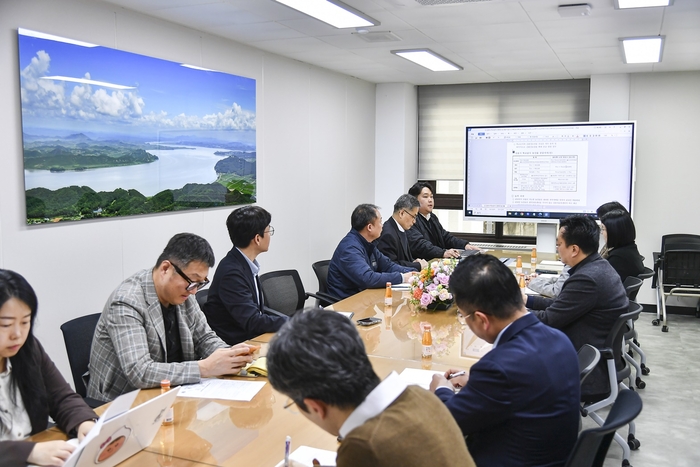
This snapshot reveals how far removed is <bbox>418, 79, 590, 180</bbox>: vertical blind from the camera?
818 cm

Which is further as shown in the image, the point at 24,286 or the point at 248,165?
the point at 248,165

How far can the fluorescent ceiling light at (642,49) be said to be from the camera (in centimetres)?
550

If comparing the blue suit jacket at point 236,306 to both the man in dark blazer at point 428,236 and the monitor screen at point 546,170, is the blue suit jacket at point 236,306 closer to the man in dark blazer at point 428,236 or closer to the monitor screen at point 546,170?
the man in dark blazer at point 428,236

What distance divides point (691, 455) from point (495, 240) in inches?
199

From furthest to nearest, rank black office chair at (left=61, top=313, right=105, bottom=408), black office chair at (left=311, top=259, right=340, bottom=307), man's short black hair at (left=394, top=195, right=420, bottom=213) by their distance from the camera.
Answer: man's short black hair at (left=394, top=195, right=420, bottom=213) → black office chair at (left=311, top=259, right=340, bottom=307) → black office chair at (left=61, top=313, right=105, bottom=408)

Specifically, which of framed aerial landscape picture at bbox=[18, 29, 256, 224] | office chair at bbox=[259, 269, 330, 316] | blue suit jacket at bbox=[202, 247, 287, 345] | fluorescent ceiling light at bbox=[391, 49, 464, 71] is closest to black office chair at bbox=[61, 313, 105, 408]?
blue suit jacket at bbox=[202, 247, 287, 345]

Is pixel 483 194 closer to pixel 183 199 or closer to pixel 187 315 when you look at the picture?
pixel 183 199

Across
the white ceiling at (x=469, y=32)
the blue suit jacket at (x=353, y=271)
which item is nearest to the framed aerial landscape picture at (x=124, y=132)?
the white ceiling at (x=469, y=32)

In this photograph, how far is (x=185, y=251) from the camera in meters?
2.78

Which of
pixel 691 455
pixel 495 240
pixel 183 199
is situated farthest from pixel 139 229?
pixel 495 240

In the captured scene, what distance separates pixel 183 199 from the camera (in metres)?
5.16

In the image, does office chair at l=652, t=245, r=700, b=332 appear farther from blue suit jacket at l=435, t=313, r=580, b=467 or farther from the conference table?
blue suit jacket at l=435, t=313, r=580, b=467

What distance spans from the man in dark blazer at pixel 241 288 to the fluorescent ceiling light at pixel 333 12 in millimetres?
1492

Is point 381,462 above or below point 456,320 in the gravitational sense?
above
